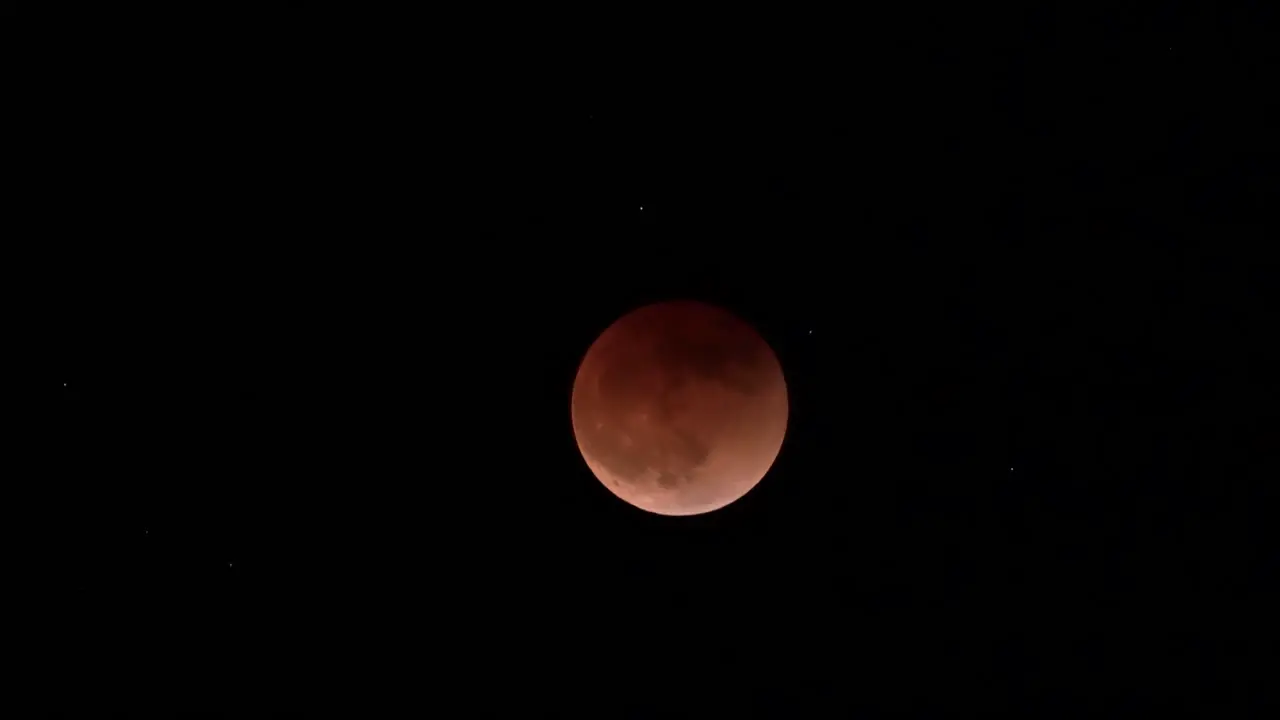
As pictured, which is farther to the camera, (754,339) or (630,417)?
(754,339)

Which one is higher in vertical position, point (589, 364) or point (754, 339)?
point (754, 339)

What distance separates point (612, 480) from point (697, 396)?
39cm

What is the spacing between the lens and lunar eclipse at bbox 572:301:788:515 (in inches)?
95.1

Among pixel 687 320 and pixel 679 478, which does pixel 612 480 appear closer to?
pixel 679 478

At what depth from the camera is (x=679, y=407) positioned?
240cm

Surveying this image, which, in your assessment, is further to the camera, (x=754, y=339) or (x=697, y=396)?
(x=754, y=339)

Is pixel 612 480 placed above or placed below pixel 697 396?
below

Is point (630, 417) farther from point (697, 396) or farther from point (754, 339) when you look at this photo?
point (754, 339)

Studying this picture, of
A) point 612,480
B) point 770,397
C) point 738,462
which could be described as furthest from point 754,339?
point 612,480

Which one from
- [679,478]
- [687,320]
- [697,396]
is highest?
[687,320]

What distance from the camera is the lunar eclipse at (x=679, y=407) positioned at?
95.1 inches

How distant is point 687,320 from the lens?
255 cm

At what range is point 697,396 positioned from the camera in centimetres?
241

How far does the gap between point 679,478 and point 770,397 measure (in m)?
0.37
